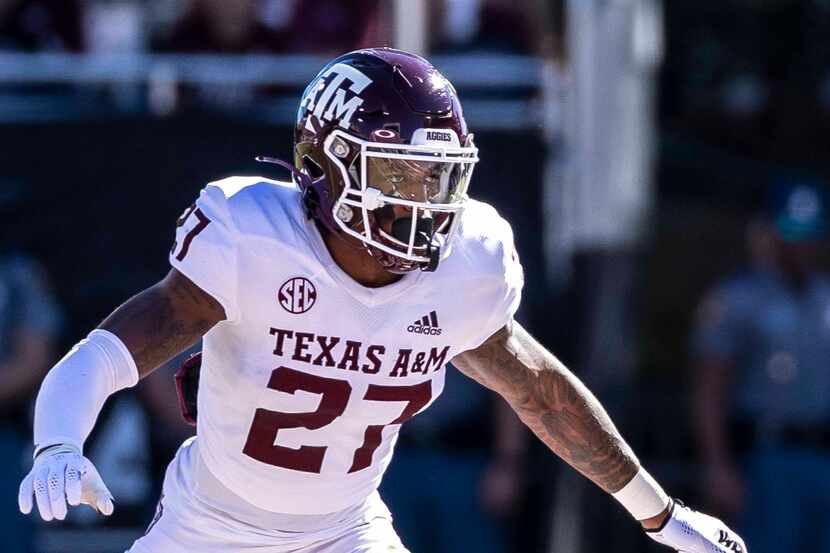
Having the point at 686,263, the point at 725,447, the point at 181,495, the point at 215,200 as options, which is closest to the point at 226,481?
the point at 181,495

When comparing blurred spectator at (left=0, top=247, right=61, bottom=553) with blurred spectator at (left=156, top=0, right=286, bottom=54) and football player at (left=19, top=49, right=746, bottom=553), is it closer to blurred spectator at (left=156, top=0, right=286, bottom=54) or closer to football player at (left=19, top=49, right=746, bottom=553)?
blurred spectator at (left=156, top=0, right=286, bottom=54)

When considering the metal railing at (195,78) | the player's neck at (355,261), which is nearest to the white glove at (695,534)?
the player's neck at (355,261)

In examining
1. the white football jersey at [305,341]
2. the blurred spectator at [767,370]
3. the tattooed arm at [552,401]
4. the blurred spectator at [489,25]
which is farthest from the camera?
the blurred spectator at [489,25]

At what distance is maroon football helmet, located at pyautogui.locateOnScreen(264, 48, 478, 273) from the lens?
3283mm

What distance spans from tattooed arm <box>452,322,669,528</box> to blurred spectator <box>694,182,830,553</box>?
8.35 ft

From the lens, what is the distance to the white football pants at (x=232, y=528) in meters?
3.35

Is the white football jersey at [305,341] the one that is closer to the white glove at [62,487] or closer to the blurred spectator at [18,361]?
the white glove at [62,487]

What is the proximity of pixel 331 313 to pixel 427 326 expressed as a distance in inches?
8.6

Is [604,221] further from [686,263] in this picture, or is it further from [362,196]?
[362,196]

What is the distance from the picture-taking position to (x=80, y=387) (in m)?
2.97

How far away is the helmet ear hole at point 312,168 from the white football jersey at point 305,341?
0.06 m

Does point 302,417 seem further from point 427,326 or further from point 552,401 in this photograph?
point 552,401

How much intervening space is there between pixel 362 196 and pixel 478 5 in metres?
3.34

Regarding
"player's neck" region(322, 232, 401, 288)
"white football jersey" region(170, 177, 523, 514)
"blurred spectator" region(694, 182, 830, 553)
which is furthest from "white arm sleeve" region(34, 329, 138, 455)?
"blurred spectator" region(694, 182, 830, 553)
